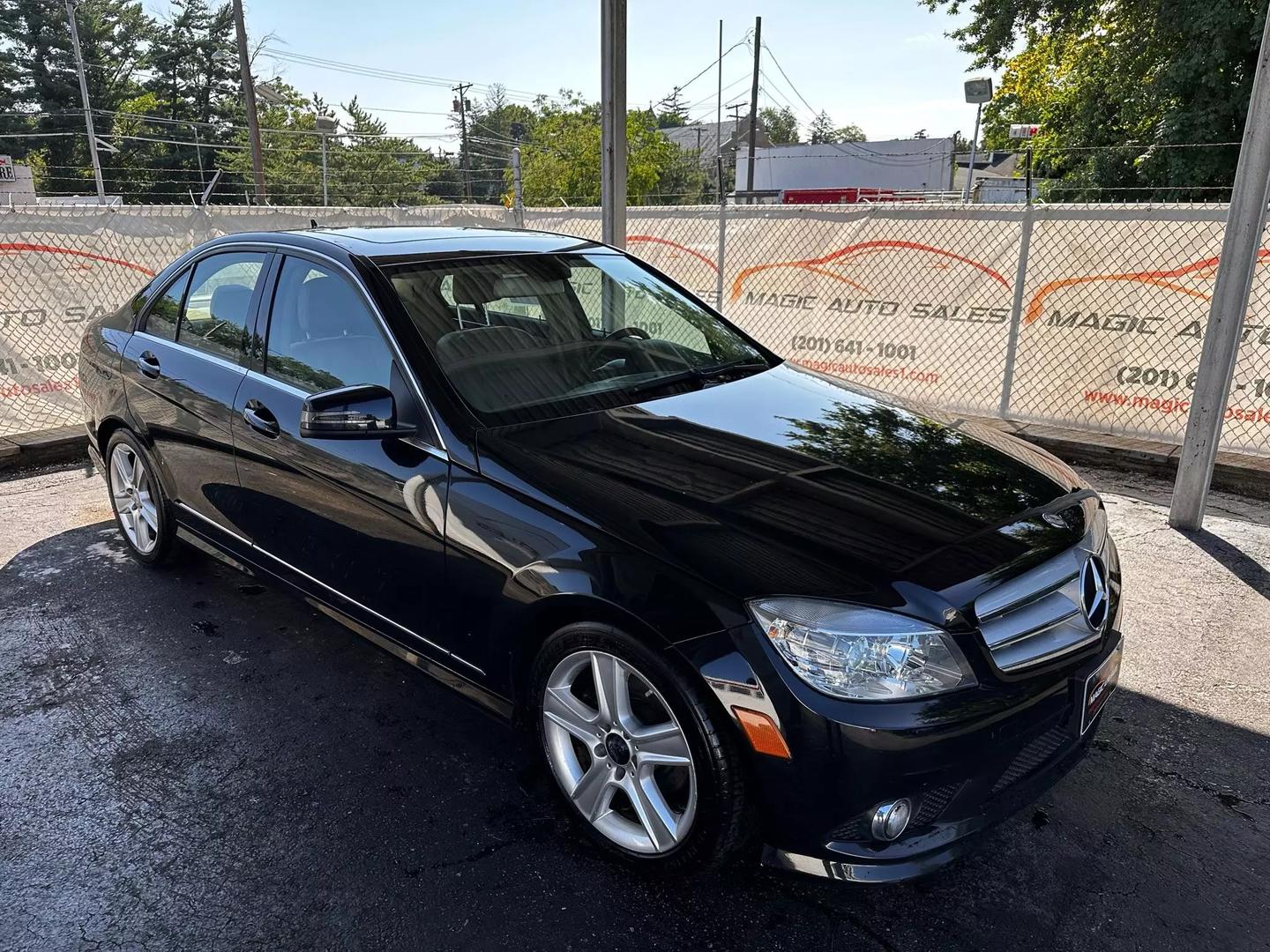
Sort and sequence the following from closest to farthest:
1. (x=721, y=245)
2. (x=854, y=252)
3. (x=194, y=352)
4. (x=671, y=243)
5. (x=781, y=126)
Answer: (x=194, y=352)
(x=854, y=252)
(x=721, y=245)
(x=671, y=243)
(x=781, y=126)

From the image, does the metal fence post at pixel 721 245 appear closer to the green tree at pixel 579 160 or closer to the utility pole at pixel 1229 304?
the utility pole at pixel 1229 304

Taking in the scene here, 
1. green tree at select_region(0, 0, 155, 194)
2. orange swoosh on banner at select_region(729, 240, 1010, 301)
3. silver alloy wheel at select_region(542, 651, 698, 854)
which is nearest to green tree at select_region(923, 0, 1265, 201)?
orange swoosh on banner at select_region(729, 240, 1010, 301)

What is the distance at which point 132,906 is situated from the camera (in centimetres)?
228

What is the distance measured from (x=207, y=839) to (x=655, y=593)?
154 centimetres

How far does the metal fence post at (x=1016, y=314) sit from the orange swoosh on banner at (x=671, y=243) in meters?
2.62

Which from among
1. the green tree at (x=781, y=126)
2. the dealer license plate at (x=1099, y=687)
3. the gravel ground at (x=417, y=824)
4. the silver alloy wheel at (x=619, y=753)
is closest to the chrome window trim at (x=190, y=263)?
the gravel ground at (x=417, y=824)

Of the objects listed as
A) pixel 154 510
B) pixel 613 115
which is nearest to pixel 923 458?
pixel 154 510

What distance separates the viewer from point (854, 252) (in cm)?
728

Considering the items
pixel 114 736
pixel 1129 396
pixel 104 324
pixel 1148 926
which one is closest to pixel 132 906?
pixel 114 736

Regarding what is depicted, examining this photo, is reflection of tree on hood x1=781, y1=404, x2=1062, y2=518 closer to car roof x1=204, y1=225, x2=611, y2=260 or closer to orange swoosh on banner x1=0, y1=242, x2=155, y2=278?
car roof x1=204, y1=225, x2=611, y2=260

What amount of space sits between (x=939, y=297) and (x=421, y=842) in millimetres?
5865

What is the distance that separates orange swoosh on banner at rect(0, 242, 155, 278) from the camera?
627 cm

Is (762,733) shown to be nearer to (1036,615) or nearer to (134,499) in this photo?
(1036,615)

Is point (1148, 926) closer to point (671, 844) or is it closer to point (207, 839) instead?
point (671, 844)
